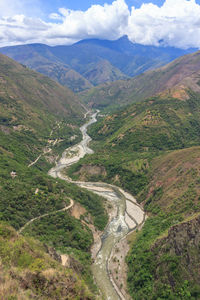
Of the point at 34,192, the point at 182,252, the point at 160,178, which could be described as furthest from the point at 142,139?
the point at 182,252

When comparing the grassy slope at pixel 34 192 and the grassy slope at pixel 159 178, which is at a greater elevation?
the grassy slope at pixel 159 178

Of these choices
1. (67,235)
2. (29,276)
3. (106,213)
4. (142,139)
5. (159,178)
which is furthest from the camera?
(142,139)

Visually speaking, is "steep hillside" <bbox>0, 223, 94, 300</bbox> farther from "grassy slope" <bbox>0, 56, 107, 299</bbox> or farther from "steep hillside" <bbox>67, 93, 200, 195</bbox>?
"steep hillside" <bbox>67, 93, 200, 195</bbox>

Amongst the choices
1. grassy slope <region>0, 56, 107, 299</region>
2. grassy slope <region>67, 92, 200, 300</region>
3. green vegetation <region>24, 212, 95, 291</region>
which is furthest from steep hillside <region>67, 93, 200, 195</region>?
green vegetation <region>24, 212, 95, 291</region>

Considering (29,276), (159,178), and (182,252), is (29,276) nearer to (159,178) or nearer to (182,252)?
(182,252)

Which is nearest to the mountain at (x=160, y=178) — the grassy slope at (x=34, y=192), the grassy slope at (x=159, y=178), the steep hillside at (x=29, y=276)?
the grassy slope at (x=159, y=178)

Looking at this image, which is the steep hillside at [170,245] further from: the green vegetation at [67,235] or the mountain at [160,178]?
the green vegetation at [67,235]
